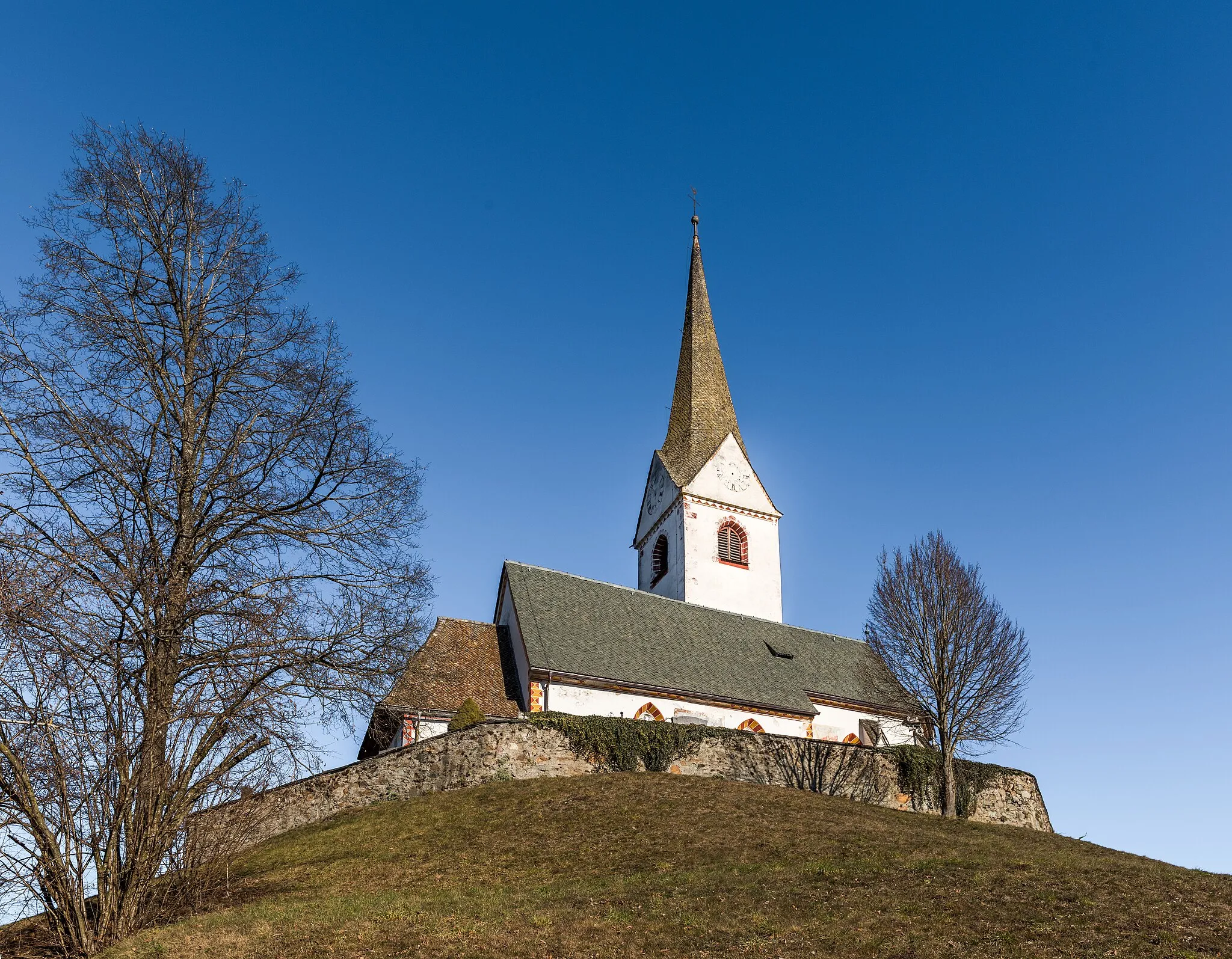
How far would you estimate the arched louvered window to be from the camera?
1746 inches

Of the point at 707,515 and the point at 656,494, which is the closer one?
the point at 707,515

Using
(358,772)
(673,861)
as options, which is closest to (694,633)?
(358,772)

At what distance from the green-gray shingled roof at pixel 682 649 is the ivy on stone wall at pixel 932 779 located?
7.11 ft

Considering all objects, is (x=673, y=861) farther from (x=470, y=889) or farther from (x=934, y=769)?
(x=934, y=769)

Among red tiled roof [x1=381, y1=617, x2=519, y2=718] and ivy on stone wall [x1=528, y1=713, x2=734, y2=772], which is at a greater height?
red tiled roof [x1=381, y1=617, x2=519, y2=718]

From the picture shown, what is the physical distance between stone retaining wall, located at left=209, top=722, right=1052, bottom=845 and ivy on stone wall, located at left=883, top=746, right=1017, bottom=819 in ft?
0.52

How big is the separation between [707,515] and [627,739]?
18.3 m

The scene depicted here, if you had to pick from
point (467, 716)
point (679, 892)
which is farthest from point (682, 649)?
point (679, 892)

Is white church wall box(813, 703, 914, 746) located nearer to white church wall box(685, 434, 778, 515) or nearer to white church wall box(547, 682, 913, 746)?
white church wall box(547, 682, 913, 746)

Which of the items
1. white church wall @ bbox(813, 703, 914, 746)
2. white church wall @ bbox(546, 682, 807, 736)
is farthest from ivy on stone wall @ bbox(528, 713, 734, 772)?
white church wall @ bbox(813, 703, 914, 746)

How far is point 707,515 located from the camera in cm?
4334

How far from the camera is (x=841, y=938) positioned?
12.2 m

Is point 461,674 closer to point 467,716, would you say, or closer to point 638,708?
point 467,716

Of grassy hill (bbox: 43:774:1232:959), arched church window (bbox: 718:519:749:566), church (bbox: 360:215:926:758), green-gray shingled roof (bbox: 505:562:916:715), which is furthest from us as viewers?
arched church window (bbox: 718:519:749:566)
